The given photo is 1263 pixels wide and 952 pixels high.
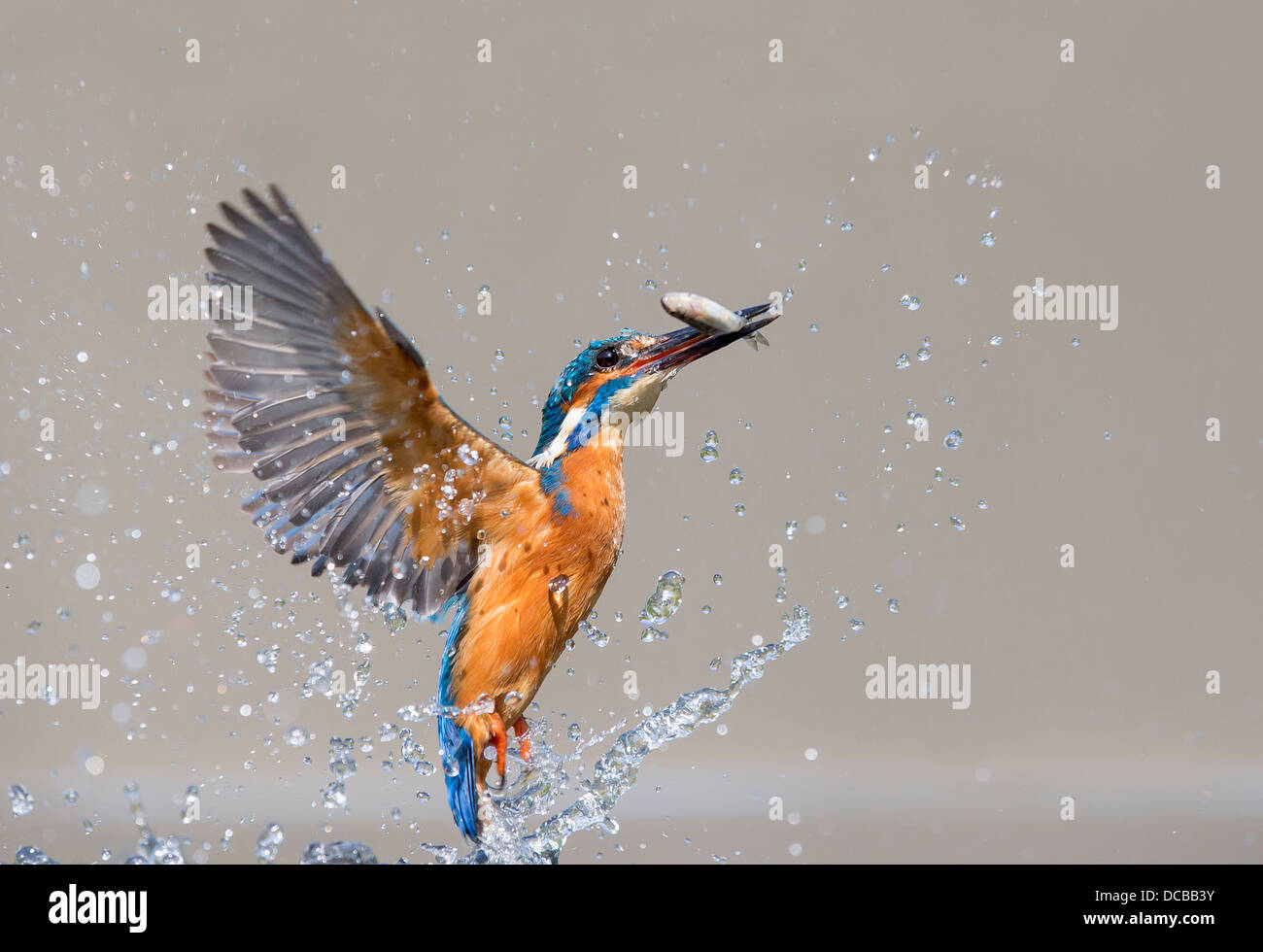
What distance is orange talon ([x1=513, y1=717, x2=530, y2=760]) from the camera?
177cm

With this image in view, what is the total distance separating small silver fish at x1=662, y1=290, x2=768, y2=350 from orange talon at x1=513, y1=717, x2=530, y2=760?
0.64 metres

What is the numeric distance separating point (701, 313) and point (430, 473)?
444mm

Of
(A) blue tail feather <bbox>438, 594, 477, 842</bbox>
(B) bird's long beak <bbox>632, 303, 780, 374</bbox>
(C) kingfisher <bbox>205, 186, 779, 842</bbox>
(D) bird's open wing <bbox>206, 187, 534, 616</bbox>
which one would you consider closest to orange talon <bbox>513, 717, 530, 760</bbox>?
(C) kingfisher <bbox>205, 186, 779, 842</bbox>

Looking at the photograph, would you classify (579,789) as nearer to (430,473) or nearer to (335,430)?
(430,473)

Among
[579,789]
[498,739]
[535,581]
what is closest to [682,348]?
[535,581]

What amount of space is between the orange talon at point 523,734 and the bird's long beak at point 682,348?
565 mm

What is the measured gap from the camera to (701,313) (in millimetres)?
1633

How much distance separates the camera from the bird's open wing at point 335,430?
1518 millimetres

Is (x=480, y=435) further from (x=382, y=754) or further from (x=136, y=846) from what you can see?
(x=382, y=754)

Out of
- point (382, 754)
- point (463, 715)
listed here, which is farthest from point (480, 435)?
point (382, 754)

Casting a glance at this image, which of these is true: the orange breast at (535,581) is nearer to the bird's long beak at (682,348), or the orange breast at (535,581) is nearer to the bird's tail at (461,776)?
the bird's tail at (461,776)

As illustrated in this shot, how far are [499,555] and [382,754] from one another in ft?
7.22

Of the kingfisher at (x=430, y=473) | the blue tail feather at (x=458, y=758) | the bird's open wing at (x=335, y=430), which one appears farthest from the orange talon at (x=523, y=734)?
the bird's open wing at (x=335, y=430)

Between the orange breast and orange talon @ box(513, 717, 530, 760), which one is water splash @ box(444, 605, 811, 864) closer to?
orange talon @ box(513, 717, 530, 760)
